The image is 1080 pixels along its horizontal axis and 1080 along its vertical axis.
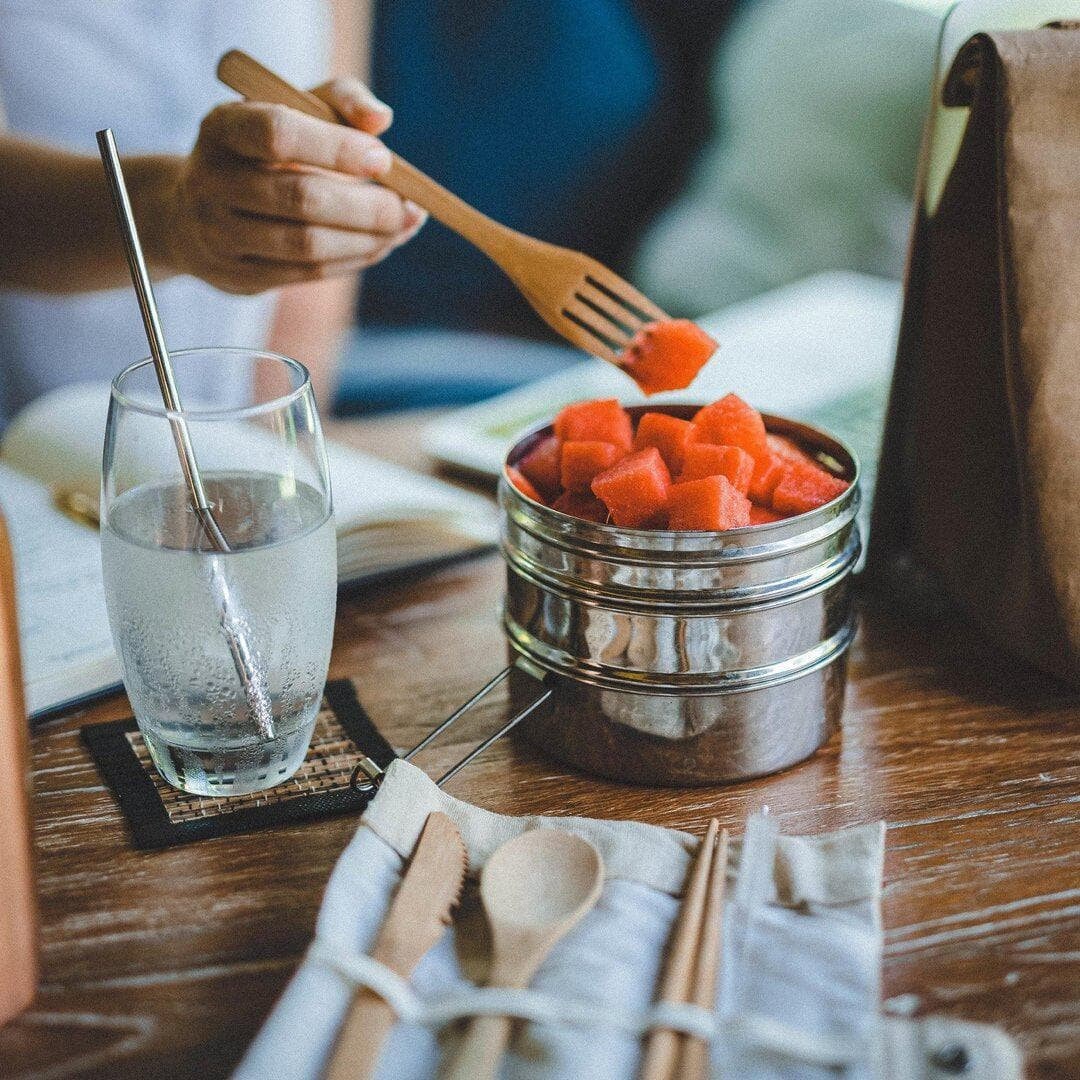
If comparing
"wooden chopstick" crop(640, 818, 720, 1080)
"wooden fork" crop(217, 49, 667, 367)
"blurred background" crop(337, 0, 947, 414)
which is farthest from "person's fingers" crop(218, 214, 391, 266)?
"blurred background" crop(337, 0, 947, 414)

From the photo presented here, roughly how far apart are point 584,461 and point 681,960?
299 mm

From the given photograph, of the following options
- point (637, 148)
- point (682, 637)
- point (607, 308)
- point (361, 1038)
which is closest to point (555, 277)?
point (607, 308)

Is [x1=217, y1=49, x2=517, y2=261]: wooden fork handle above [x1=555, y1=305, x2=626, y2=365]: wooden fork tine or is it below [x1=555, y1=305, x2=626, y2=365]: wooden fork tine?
above

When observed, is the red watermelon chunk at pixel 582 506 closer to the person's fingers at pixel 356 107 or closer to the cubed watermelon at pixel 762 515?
the cubed watermelon at pixel 762 515

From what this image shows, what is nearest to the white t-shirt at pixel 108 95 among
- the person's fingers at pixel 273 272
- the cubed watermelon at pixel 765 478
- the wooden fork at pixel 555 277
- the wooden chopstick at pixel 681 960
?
the person's fingers at pixel 273 272

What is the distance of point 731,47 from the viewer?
110 inches

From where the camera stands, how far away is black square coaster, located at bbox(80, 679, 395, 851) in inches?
26.2

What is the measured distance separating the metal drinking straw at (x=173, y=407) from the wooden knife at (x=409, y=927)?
0.14m

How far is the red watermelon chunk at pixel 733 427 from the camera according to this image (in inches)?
27.3

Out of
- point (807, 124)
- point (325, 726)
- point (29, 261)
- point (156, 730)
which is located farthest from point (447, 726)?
point (807, 124)

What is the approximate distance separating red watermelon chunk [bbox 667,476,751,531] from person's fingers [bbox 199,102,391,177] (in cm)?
36

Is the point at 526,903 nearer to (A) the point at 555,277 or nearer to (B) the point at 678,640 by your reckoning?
(B) the point at 678,640

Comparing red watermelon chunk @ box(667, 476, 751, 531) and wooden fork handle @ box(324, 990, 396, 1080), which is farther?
red watermelon chunk @ box(667, 476, 751, 531)

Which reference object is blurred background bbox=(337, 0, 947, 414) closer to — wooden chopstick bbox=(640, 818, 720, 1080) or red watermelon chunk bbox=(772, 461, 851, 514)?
red watermelon chunk bbox=(772, 461, 851, 514)
